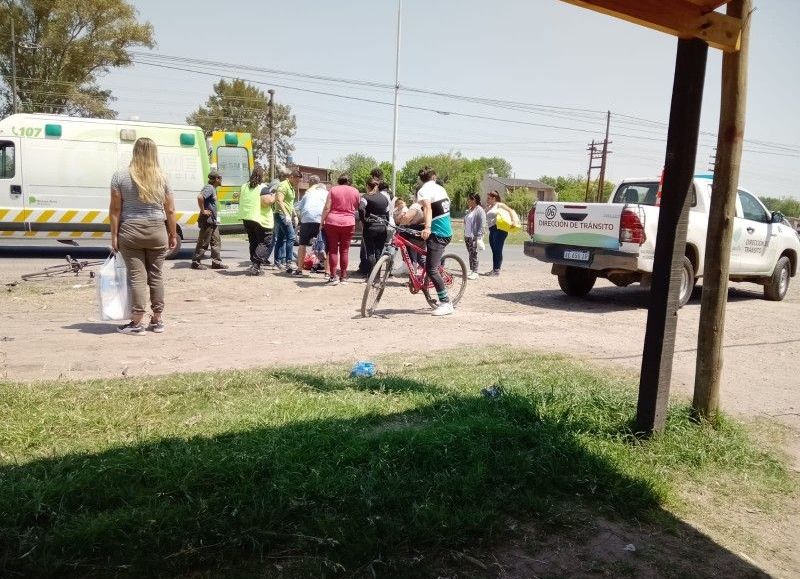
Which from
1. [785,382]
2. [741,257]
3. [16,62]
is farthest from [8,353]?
[16,62]

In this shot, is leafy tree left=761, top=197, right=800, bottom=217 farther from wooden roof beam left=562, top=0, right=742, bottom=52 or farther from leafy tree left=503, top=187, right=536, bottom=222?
wooden roof beam left=562, top=0, right=742, bottom=52

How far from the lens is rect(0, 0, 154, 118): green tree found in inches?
1355

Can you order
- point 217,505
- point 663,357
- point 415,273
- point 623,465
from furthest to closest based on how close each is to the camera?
1. point 415,273
2. point 663,357
3. point 623,465
4. point 217,505

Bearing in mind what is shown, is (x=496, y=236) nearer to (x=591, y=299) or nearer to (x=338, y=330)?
(x=591, y=299)

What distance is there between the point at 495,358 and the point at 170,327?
3.64 m

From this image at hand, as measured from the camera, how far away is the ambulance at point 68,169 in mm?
12734

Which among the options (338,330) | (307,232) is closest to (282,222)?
(307,232)

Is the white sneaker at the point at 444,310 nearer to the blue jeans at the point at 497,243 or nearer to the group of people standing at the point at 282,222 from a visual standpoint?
the group of people standing at the point at 282,222

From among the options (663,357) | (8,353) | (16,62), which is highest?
(16,62)

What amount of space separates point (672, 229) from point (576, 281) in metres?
6.81

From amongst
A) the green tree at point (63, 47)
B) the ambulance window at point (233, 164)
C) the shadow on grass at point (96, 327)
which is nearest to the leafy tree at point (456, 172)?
the green tree at point (63, 47)

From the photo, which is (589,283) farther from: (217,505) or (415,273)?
(217,505)

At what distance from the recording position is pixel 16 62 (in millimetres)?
35219

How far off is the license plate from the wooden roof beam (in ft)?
17.9
